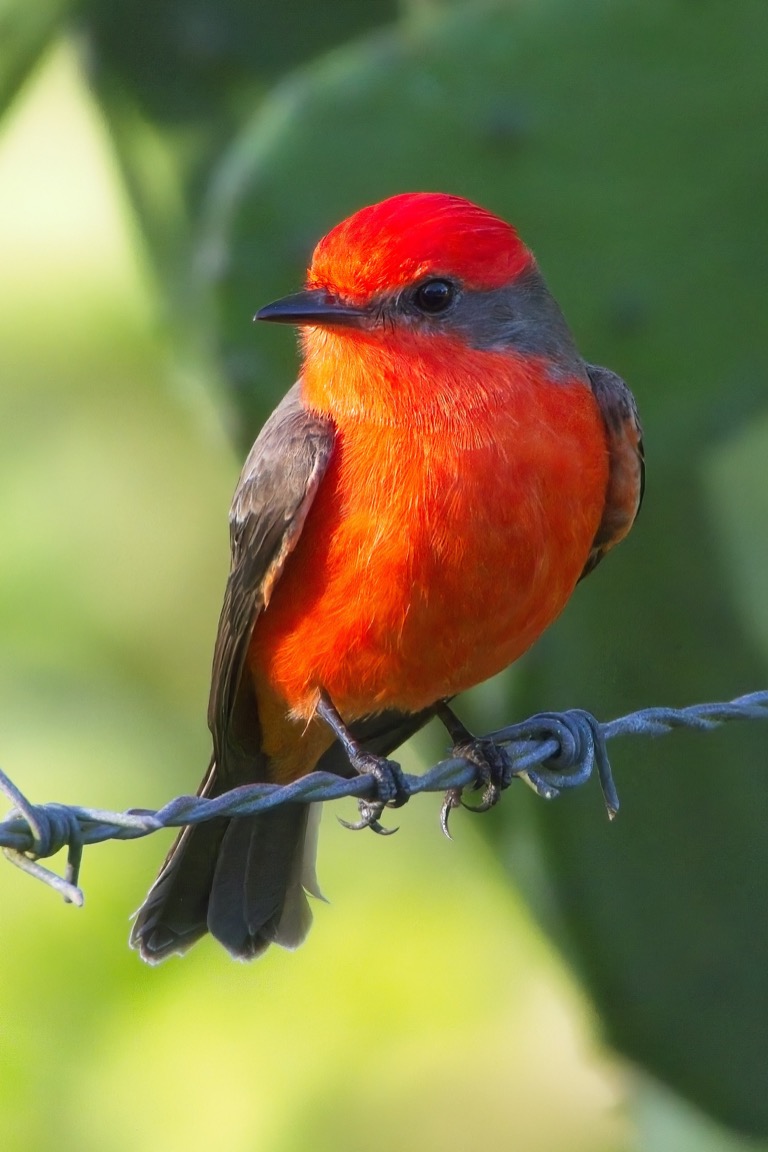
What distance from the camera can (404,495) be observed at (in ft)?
11.6

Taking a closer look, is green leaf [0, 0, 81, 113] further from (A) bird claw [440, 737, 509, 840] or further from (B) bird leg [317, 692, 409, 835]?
(A) bird claw [440, 737, 509, 840]

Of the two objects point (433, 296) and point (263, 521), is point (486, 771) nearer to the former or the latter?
point (263, 521)

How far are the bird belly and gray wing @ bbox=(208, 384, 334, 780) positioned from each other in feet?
0.18

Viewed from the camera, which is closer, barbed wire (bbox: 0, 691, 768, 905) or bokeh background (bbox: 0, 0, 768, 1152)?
barbed wire (bbox: 0, 691, 768, 905)

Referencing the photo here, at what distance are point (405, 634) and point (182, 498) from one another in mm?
3578

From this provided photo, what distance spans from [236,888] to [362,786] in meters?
0.87

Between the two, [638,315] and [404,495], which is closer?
[404,495]

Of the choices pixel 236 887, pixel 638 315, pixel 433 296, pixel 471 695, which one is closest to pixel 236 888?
pixel 236 887

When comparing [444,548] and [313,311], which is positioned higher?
[313,311]

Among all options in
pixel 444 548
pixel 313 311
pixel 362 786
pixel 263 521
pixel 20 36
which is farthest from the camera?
pixel 20 36

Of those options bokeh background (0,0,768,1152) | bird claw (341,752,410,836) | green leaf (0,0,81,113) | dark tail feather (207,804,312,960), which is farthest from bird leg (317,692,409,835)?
green leaf (0,0,81,113)

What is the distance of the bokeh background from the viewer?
14.0 ft

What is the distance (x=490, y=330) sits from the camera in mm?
3852

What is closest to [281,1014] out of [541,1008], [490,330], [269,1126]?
[269,1126]
